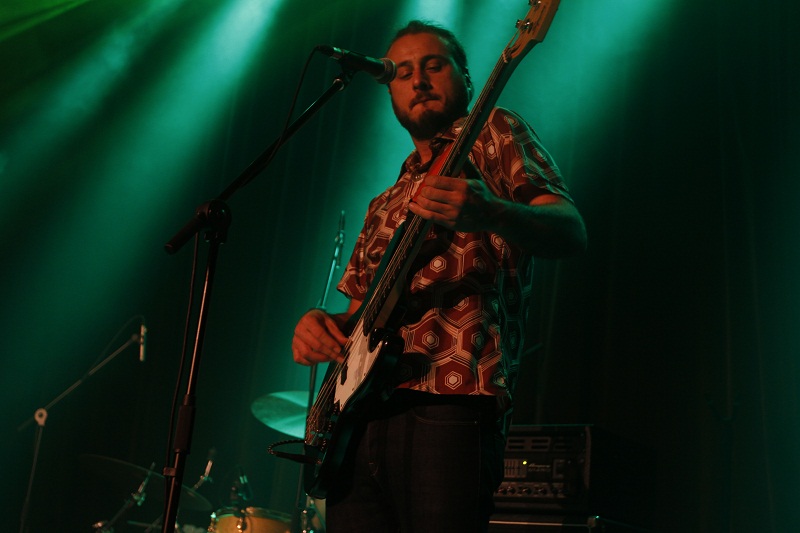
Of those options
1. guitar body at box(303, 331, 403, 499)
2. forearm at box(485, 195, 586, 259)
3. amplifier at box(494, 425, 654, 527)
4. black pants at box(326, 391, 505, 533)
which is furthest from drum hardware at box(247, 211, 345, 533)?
forearm at box(485, 195, 586, 259)

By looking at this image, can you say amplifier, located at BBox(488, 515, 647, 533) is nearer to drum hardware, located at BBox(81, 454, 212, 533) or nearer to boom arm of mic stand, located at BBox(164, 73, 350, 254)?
boom arm of mic stand, located at BBox(164, 73, 350, 254)

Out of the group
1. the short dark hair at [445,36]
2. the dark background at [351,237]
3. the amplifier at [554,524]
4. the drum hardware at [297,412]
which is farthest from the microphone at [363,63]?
the dark background at [351,237]

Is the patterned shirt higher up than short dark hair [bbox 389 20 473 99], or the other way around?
short dark hair [bbox 389 20 473 99]

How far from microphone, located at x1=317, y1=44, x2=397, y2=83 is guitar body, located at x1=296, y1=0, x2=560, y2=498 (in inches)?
16.8

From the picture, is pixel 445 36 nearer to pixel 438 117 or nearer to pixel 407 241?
pixel 438 117

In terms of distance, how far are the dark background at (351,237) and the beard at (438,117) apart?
176 centimetres

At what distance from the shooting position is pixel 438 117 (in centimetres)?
212

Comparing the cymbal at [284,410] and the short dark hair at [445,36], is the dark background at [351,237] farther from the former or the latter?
the short dark hair at [445,36]

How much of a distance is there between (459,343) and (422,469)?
0.26 metres

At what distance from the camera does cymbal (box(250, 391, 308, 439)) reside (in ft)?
12.9

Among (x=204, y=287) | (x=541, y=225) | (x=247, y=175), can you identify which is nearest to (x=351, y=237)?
(x=247, y=175)

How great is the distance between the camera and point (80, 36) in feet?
17.3

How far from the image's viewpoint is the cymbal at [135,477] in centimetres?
401

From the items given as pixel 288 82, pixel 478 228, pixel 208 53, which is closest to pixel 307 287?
pixel 288 82
